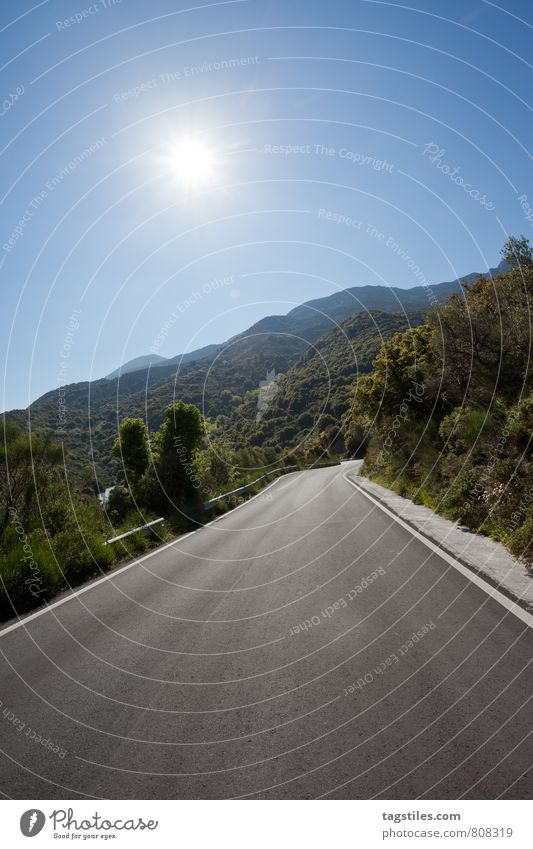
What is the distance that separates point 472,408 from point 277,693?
1172 centimetres

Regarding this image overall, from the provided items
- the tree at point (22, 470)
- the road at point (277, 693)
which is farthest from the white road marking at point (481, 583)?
the tree at point (22, 470)

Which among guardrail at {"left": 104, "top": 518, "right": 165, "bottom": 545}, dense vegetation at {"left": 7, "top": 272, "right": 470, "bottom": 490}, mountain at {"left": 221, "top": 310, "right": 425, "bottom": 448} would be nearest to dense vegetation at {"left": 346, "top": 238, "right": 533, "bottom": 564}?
guardrail at {"left": 104, "top": 518, "right": 165, "bottom": 545}

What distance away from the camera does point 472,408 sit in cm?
1362

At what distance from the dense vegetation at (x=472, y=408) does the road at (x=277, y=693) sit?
265 cm

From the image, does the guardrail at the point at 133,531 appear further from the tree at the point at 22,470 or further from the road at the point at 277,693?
the road at the point at 277,693

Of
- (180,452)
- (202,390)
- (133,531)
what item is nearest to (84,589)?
(133,531)

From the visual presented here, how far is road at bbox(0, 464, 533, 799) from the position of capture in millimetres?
2686

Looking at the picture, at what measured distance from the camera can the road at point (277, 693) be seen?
2.69 meters

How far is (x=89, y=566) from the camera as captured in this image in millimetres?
9375

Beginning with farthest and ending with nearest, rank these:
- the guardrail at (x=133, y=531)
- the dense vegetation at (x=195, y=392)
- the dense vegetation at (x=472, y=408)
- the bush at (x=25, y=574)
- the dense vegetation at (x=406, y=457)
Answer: the dense vegetation at (x=195, y=392), the guardrail at (x=133, y=531), the dense vegetation at (x=472, y=408), the dense vegetation at (x=406, y=457), the bush at (x=25, y=574)

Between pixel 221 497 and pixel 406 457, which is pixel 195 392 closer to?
→ pixel 221 497

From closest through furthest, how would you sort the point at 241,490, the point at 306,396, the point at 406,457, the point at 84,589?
the point at 84,589 < the point at 406,457 < the point at 241,490 < the point at 306,396

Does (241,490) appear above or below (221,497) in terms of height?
below
